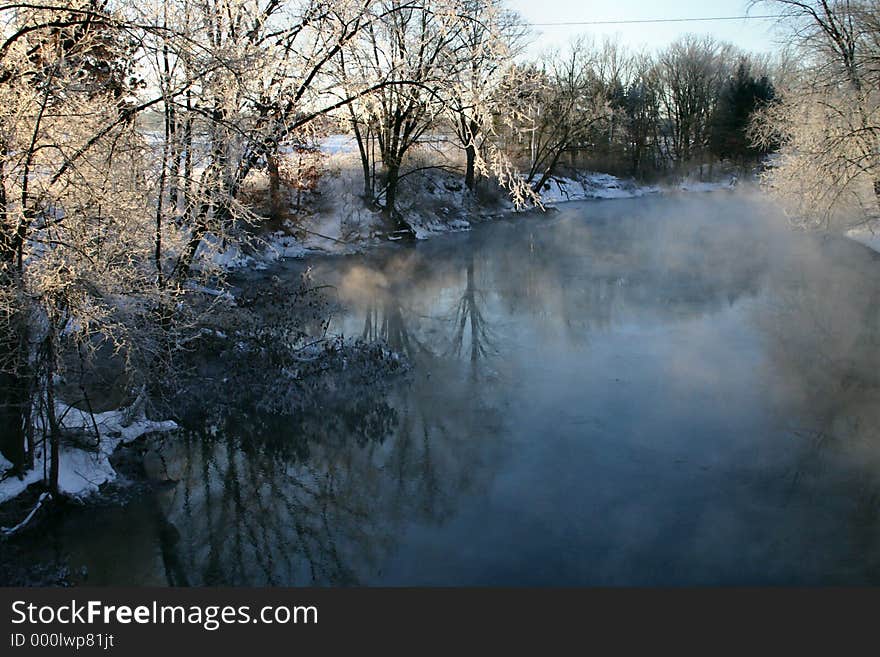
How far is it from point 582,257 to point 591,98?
21.7 meters

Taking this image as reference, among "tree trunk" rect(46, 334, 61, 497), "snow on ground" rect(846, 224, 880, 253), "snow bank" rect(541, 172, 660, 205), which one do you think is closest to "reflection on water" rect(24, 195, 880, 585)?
"tree trunk" rect(46, 334, 61, 497)

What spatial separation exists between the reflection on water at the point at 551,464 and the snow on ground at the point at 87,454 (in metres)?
0.31

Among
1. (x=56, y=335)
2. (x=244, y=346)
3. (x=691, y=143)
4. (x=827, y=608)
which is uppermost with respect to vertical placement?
(x=691, y=143)

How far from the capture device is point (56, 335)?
18.3 feet

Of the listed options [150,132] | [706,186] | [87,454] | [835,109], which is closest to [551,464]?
[87,454]

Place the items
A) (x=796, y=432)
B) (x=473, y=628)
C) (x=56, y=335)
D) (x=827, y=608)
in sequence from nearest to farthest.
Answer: (x=473, y=628) < (x=827, y=608) < (x=56, y=335) < (x=796, y=432)

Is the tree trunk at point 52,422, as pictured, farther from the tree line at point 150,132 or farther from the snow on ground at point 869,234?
the snow on ground at point 869,234

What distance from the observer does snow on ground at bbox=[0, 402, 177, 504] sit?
609cm

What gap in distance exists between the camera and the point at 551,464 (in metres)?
7.11

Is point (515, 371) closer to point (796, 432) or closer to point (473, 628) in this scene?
point (796, 432)

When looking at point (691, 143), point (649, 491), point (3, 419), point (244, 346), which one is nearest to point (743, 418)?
point (649, 491)

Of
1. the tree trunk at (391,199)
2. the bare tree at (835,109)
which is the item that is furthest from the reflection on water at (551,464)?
the tree trunk at (391,199)

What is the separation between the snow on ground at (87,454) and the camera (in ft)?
20.0

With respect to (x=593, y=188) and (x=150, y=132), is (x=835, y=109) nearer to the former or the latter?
(x=150, y=132)
